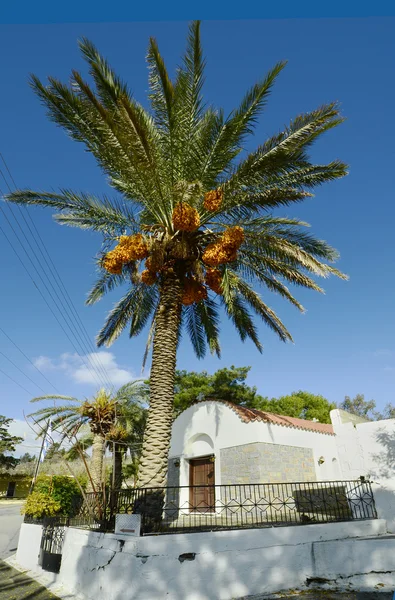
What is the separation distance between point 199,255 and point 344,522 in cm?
735

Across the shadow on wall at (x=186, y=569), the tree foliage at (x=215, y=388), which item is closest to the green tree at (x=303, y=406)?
the tree foliage at (x=215, y=388)

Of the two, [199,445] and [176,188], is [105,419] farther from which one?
[176,188]

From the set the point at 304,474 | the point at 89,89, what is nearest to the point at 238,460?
the point at 304,474

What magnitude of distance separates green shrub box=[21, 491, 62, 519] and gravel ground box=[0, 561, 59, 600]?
171cm

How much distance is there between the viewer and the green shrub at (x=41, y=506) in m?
11.4

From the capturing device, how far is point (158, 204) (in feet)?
30.0

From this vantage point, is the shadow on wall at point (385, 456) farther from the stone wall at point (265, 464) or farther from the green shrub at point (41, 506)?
the green shrub at point (41, 506)

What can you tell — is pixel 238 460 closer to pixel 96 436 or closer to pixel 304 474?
pixel 304 474

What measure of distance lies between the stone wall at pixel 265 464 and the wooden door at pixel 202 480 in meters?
1.16

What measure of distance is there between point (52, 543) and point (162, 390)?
17.6 feet

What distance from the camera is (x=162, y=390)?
27.5 ft

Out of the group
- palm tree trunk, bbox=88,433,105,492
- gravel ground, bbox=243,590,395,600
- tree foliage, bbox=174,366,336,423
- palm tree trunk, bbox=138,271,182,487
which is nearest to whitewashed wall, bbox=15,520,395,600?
gravel ground, bbox=243,590,395,600

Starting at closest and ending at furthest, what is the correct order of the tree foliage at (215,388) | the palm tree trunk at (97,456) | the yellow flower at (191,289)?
the yellow flower at (191,289)
the palm tree trunk at (97,456)
the tree foliage at (215,388)

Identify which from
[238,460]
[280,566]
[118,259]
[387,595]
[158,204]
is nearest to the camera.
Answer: [387,595]
